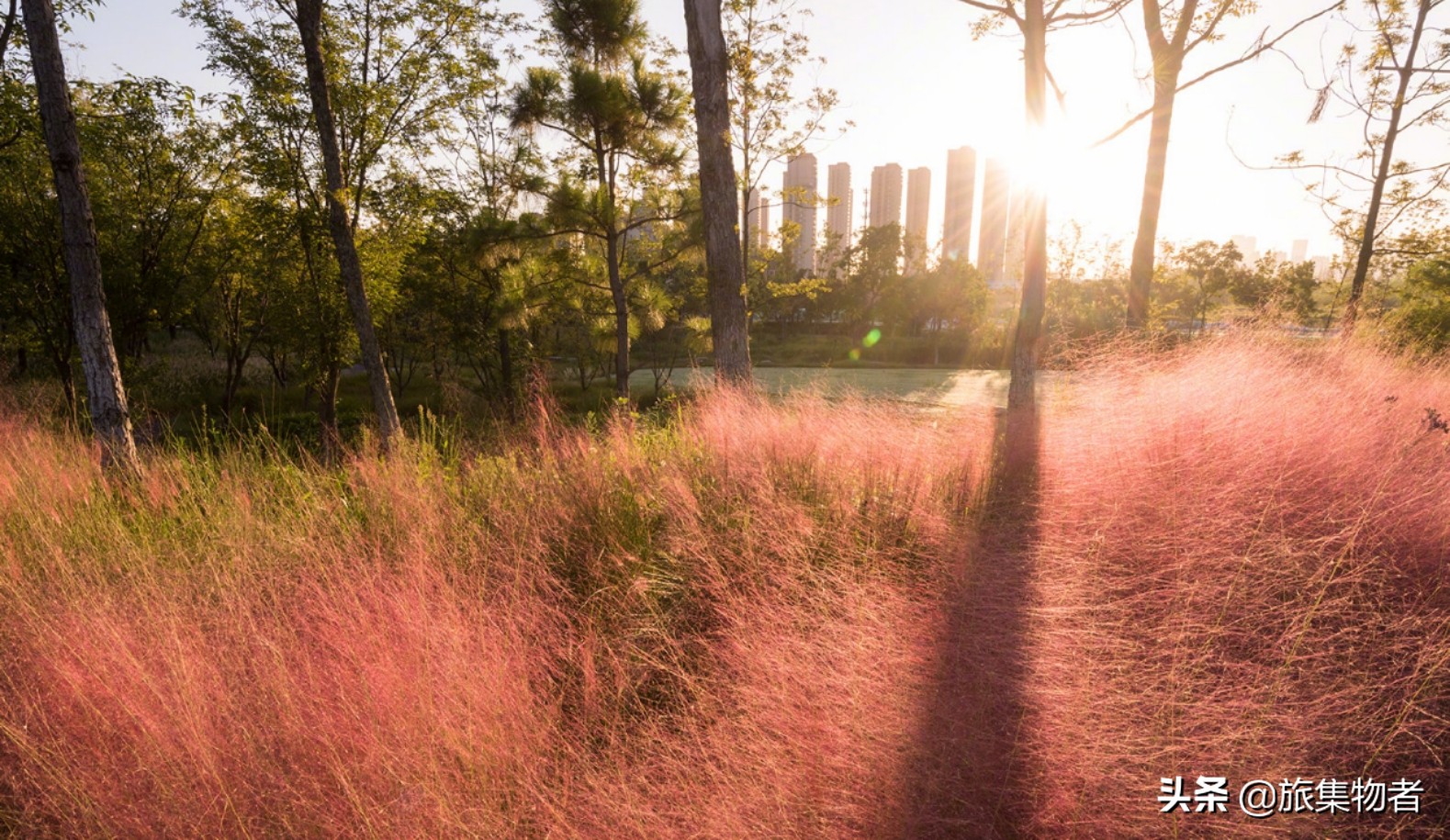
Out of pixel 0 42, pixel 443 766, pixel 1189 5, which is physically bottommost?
pixel 443 766

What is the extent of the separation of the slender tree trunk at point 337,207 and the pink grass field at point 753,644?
5311mm

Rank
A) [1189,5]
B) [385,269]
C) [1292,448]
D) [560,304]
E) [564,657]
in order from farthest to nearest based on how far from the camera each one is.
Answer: [560,304]
[385,269]
[1189,5]
[1292,448]
[564,657]

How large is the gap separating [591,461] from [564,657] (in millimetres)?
1891

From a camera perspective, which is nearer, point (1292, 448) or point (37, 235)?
point (1292, 448)

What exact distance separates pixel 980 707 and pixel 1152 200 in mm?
7974

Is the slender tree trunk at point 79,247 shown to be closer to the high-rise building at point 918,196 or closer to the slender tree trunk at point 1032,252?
the slender tree trunk at point 1032,252

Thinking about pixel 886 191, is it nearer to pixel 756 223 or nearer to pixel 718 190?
pixel 756 223

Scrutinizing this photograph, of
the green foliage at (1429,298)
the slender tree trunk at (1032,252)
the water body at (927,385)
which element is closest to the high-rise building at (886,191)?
the water body at (927,385)

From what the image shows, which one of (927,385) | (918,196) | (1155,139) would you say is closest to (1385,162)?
(1155,139)

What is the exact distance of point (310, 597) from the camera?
2.48 m

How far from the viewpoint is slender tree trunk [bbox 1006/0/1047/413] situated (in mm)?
5421

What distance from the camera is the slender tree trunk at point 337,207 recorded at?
8.18 m

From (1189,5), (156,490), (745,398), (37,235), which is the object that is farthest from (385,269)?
(1189,5)

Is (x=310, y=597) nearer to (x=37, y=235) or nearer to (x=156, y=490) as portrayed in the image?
(x=156, y=490)
